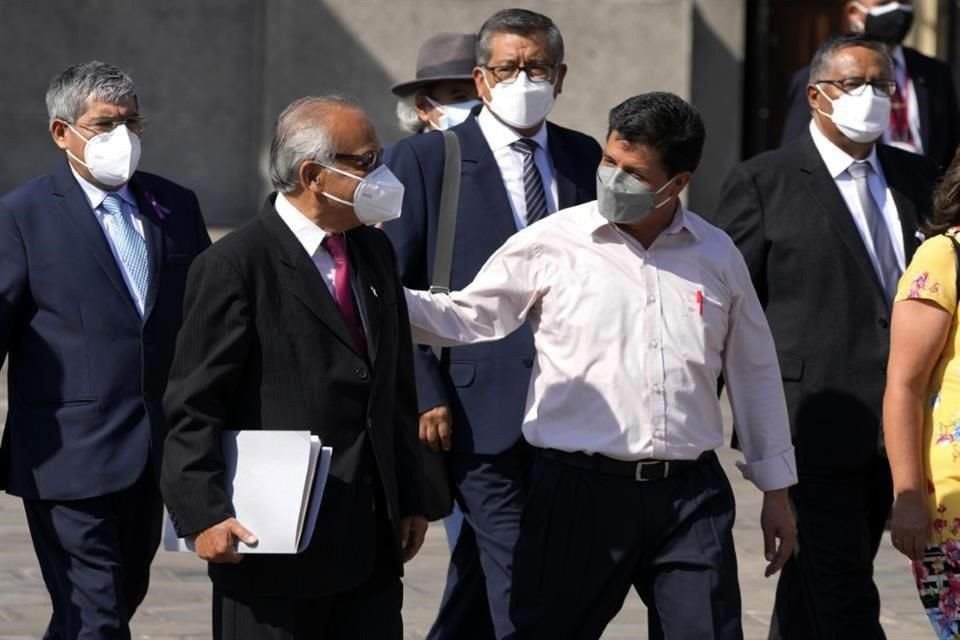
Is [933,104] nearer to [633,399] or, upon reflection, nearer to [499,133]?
[499,133]

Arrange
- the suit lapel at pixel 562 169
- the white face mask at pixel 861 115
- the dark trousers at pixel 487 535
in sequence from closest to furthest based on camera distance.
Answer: the dark trousers at pixel 487 535
the suit lapel at pixel 562 169
the white face mask at pixel 861 115

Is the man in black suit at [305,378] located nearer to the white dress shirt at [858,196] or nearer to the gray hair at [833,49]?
the white dress shirt at [858,196]

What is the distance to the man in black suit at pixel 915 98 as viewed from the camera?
948 cm

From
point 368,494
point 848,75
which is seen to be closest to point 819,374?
point 848,75

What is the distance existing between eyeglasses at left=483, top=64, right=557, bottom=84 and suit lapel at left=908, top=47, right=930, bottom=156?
10.9 ft

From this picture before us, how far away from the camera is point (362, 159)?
4.96 meters

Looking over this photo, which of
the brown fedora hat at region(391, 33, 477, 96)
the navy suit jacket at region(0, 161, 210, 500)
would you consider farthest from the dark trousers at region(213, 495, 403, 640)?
the brown fedora hat at region(391, 33, 477, 96)

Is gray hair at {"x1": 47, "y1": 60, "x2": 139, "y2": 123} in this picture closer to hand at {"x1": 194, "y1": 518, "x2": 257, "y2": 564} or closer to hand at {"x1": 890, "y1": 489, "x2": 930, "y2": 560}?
hand at {"x1": 194, "y1": 518, "x2": 257, "y2": 564}

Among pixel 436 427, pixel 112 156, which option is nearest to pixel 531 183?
pixel 436 427

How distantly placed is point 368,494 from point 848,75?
2684 mm

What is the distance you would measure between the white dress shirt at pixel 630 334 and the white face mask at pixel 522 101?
1.18 meters

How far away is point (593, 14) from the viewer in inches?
599

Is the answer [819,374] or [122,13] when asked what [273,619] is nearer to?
[819,374]

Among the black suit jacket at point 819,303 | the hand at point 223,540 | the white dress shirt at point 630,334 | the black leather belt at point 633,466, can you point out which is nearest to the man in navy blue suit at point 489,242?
the black suit jacket at point 819,303
